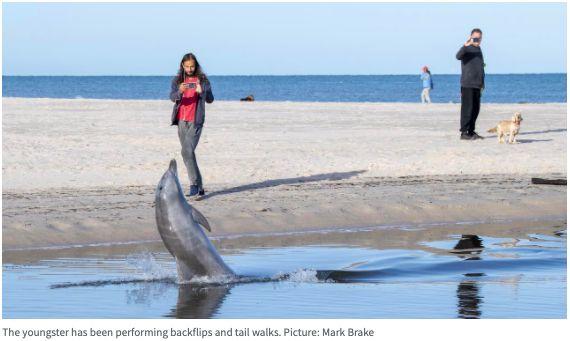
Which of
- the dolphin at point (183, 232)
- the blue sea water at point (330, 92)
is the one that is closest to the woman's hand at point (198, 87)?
the dolphin at point (183, 232)

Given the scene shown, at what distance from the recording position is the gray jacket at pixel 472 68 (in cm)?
2166

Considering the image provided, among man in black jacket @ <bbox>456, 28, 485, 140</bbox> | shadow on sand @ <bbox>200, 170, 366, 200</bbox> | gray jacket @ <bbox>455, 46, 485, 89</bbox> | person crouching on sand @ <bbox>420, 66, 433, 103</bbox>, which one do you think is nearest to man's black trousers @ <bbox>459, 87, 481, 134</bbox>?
man in black jacket @ <bbox>456, 28, 485, 140</bbox>

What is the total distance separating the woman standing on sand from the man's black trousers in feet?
29.8

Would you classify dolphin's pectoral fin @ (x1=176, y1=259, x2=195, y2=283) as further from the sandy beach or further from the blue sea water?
the blue sea water

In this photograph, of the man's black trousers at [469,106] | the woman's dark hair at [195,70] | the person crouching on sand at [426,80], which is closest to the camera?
the woman's dark hair at [195,70]

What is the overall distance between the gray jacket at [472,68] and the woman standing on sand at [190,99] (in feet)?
29.4

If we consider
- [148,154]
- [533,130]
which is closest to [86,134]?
[148,154]

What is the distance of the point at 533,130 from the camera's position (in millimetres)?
25359

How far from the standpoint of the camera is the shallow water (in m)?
9.12

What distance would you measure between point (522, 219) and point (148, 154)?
275 inches

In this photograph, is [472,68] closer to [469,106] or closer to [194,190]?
[469,106]

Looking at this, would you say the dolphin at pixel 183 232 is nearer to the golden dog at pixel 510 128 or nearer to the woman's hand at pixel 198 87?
the woman's hand at pixel 198 87
